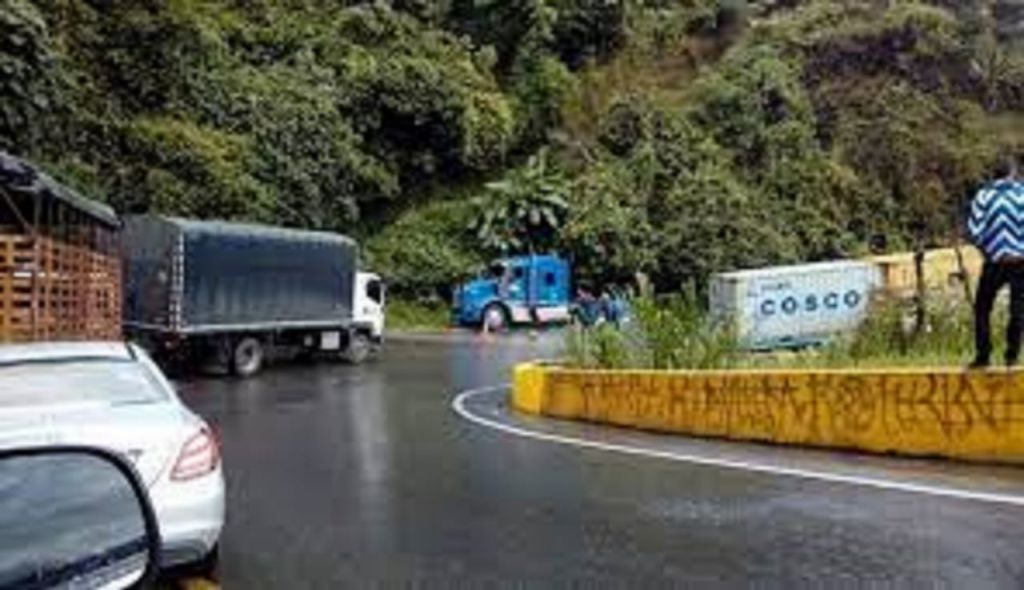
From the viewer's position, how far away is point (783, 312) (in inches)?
1266

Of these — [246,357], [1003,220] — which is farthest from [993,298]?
[246,357]

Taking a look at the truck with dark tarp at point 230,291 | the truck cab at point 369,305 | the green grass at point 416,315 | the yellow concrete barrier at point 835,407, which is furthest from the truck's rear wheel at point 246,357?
the green grass at point 416,315

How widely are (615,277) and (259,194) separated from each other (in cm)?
1227

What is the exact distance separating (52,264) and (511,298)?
24.4 m

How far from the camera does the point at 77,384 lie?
8.71 metres

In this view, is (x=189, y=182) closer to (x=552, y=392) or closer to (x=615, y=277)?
(x=615, y=277)

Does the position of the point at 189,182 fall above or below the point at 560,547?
above

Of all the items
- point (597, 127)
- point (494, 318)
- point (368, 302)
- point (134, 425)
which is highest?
point (597, 127)

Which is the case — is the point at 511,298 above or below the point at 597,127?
below

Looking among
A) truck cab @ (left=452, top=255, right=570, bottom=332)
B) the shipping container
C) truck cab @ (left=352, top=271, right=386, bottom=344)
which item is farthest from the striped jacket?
truck cab @ (left=452, top=255, right=570, bottom=332)

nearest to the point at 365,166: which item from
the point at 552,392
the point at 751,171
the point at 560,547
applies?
the point at 751,171

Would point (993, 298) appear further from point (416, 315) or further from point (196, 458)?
point (416, 315)

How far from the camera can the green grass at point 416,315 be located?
4906cm

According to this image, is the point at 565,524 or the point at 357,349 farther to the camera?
the point at 357,349
